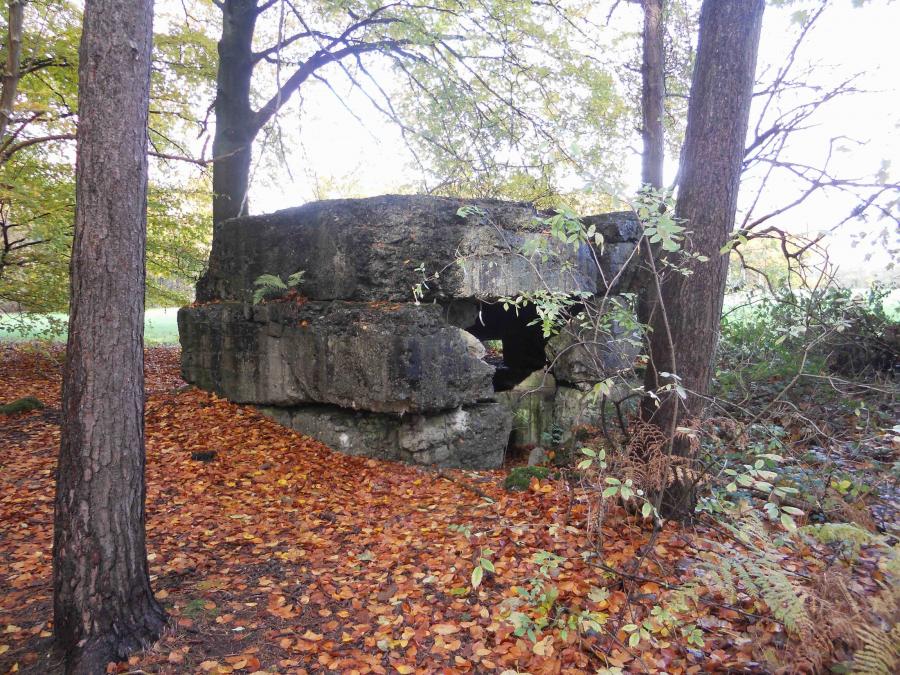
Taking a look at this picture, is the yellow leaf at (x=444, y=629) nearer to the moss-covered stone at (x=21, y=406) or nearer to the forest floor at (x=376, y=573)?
the forest floor at (x=376, y=573)

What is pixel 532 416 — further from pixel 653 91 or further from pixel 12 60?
pixel 12 60

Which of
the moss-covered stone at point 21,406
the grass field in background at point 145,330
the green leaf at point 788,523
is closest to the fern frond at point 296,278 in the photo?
the moss-covered stone at point 21,406

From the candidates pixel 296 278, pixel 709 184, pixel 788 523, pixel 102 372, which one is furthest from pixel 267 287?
pixel 788 523

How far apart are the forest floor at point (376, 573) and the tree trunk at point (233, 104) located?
17.4 feet

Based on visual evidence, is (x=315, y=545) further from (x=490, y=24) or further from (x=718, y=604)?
(x=490, y=24)

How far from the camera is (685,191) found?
4102 millimetres

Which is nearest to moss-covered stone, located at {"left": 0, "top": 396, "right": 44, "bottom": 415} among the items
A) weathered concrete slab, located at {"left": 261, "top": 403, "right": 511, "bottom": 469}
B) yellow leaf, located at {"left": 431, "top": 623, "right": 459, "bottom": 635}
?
weathered concrete slab, located at {"left": 261, "top": 403, "right": 511, "bottom": 469}

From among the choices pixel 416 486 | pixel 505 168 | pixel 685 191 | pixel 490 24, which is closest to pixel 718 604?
pixel 685 191

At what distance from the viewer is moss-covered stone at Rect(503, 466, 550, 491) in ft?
17.3

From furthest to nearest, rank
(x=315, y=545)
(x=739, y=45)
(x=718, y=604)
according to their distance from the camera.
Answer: (x=315, y=545), (x=739, y=45), (x=718, y=604)

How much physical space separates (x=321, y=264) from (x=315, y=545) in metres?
3.70

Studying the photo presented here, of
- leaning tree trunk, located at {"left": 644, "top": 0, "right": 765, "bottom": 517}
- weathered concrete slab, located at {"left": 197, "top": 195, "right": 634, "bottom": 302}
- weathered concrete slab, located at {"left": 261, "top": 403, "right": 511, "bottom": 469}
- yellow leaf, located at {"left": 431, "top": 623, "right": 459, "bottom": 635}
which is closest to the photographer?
yellow leaf, located at {"left": 431, "top": 623, "right": 459, "bottom": 635}

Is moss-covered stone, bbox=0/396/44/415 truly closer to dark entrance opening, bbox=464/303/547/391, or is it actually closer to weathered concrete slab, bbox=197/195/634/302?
weathered concrete slab, bbox=197/195/634/302

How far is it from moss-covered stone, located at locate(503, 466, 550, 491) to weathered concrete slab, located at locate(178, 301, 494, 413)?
4.50 feet
